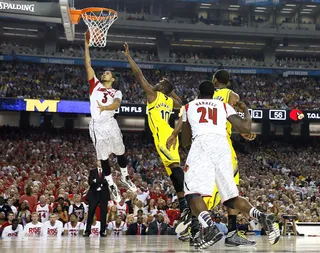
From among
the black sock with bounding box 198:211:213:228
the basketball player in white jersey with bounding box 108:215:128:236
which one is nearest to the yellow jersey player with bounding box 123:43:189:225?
the black sock with bounding box 198:211:213:228

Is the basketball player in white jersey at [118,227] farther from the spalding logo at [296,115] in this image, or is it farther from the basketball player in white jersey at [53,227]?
the spalding logo at [296,115]

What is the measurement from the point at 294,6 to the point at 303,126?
1254cm

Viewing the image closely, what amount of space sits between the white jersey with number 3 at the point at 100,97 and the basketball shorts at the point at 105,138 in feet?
0.38

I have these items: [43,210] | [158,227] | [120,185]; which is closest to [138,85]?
[120,185]

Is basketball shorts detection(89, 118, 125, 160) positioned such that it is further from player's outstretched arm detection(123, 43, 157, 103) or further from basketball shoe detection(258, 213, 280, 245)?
basketball shoe detection(258, 213, 280, 245)

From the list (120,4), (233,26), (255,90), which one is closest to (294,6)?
(233,26)

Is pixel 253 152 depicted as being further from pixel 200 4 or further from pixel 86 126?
pixel 200 4

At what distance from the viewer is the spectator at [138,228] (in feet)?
40.7

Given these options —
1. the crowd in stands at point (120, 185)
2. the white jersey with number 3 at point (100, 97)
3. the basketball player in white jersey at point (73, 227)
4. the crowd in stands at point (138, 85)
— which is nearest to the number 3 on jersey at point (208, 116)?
the white jersey with number 3 at point (100, 97)

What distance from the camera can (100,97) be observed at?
907 cm

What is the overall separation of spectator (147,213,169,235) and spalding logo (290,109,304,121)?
2047cm

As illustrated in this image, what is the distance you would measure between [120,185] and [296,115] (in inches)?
661

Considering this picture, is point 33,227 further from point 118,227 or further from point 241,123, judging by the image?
point 241,123

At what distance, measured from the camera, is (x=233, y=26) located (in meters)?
40.8
